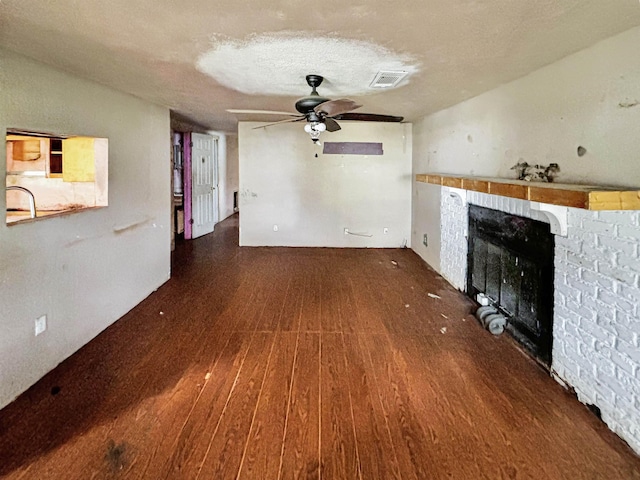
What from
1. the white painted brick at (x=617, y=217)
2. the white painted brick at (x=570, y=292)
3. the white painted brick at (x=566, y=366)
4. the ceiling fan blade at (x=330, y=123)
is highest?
the ceiling fan blade at (x=330, y=123)

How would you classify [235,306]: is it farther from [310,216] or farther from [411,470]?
[310,216]

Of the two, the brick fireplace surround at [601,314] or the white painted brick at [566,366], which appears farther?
the white painted brick at [566,366]

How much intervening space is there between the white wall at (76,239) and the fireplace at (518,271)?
358 cm

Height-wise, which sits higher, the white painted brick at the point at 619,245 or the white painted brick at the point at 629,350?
the white painted brick at the point at 619,245

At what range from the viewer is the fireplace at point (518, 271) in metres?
2.95

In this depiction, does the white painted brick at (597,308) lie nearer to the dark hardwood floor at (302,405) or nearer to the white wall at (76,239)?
the dark hardwood floor at (302,405)

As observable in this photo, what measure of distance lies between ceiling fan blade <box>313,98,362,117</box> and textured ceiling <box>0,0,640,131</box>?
0.70 feet

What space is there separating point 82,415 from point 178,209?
6.29 m

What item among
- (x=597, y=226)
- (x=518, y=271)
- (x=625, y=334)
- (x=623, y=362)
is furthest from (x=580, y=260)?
(x=518, y=271)

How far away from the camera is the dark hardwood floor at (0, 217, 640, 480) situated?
194 centimetres

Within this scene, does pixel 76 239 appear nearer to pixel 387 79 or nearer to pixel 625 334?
pixel 387 79

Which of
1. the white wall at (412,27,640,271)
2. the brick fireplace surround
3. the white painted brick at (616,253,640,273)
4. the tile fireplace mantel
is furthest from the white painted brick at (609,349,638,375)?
the white wall at (412,27,640,271)

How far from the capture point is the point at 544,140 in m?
3.03

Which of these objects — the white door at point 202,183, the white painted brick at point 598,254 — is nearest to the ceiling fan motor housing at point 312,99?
the white painted brick at point 598,254
